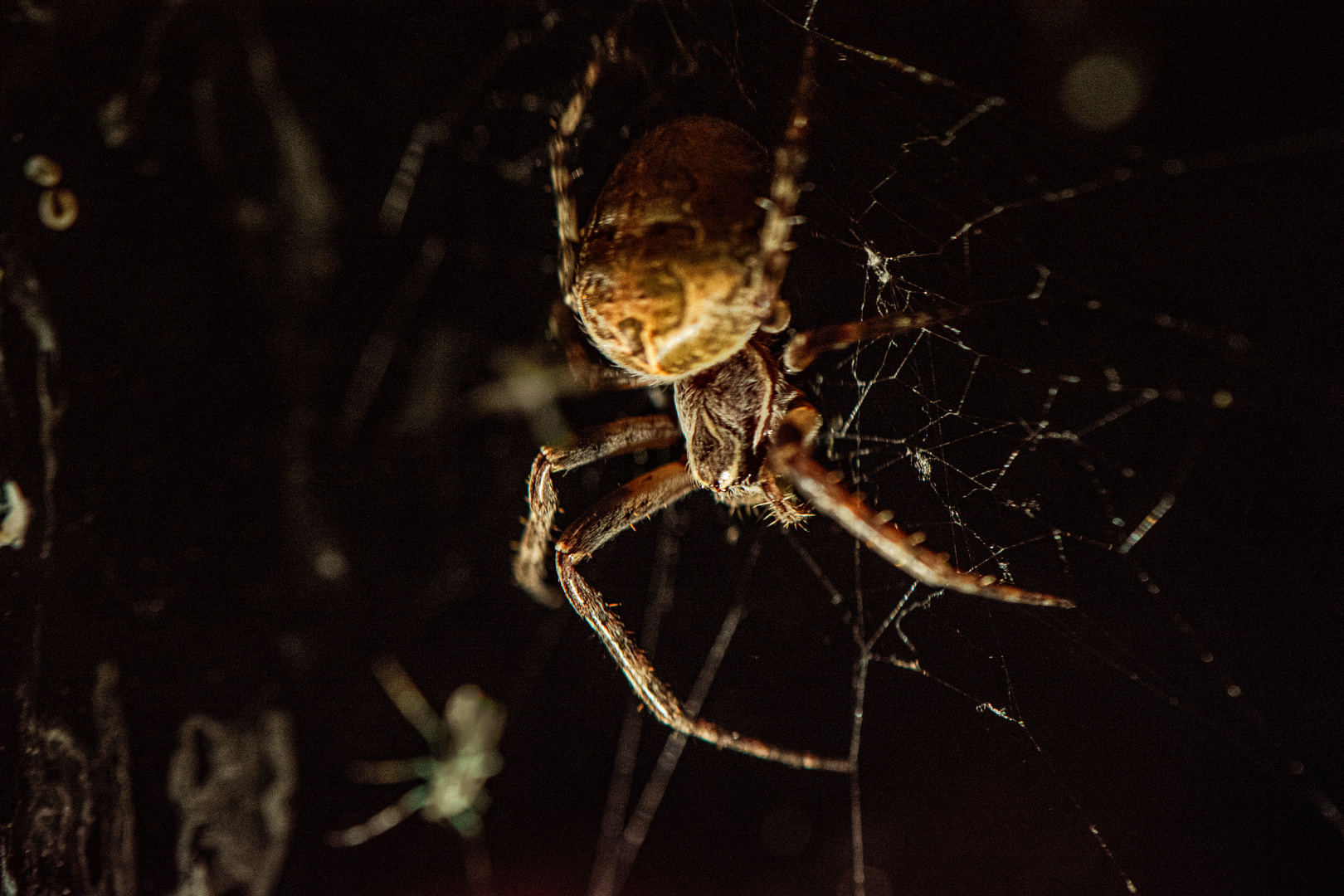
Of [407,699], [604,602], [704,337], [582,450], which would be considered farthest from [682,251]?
[407,699]

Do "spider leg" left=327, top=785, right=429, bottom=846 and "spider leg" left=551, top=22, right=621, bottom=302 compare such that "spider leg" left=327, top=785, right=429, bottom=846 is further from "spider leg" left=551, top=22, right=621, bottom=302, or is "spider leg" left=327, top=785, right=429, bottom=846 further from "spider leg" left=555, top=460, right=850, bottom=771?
"spider leg" left=551, top=22, right=621, bottom=302

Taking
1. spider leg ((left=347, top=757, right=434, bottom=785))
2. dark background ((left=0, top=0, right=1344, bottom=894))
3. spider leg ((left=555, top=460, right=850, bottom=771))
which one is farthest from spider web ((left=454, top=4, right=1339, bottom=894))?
spider leg ((left=347, top=757, right=434, bottom=785))

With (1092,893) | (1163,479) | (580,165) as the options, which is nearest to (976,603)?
(1163,479)

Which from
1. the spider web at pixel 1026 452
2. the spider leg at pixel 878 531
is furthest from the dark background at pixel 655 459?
the spider leg at pixel 878 531

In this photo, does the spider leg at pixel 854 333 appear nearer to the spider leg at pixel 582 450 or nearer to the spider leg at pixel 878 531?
the spider leg at pixel 878 531

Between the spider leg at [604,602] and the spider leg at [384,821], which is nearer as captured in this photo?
the spider leg at [604,602]
